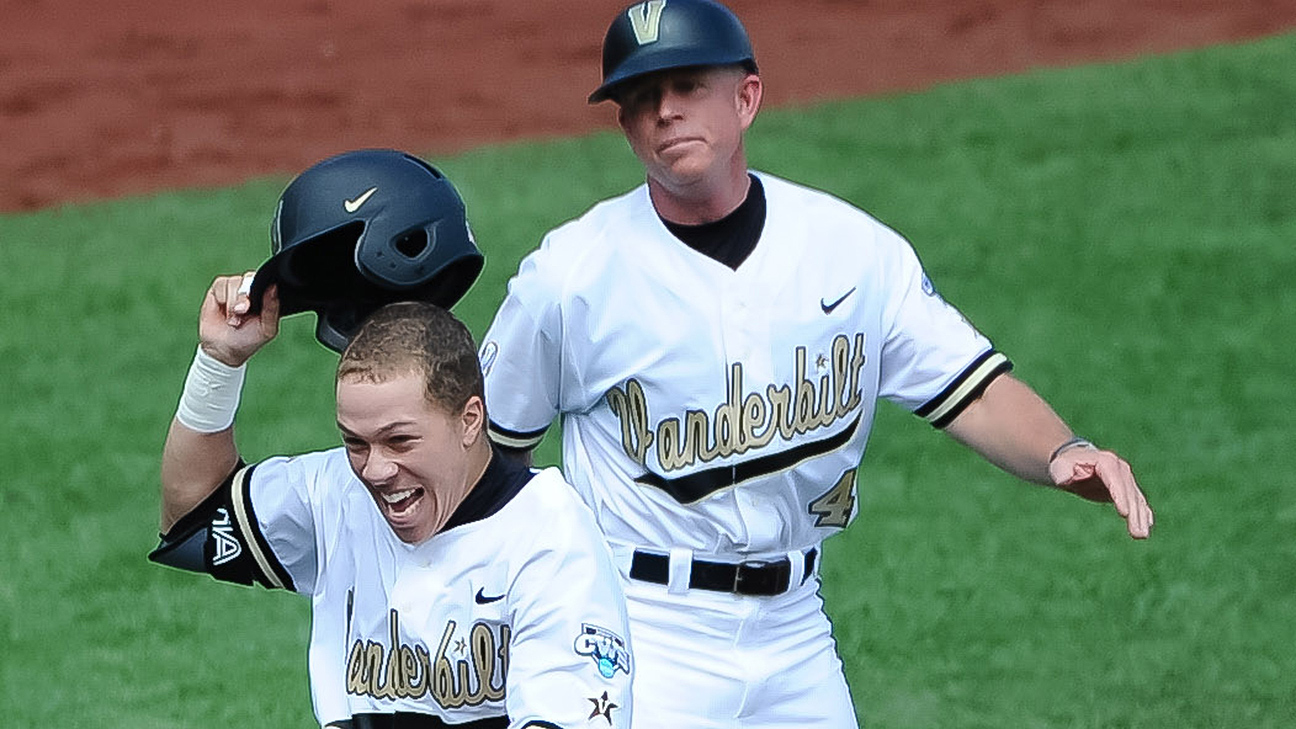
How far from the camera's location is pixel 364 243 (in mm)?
3734

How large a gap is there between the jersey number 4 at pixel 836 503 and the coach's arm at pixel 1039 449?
9.2 inches

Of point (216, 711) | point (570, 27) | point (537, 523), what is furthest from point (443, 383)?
point (570, 27)

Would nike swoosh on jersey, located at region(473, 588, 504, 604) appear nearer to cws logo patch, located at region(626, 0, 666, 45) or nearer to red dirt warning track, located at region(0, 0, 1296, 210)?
cws logo patch, located at region(626, 0, 666, 45)

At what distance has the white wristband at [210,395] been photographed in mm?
3811

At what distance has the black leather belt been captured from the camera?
462 cm

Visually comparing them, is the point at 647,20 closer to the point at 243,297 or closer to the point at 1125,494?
the point at 243,297

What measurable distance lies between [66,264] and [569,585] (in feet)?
25.7

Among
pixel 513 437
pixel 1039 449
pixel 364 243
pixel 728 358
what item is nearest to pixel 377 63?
pixel 513 437

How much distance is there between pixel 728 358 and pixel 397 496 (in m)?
1.23

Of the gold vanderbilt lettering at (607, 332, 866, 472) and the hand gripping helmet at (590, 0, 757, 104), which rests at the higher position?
the hand gripping helmet at (590, 0, 757, 104)

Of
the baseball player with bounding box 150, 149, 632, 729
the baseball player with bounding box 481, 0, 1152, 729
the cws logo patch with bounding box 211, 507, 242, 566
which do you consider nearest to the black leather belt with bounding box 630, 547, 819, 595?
the baseball player with bounding box 481, 0, 1152, 729

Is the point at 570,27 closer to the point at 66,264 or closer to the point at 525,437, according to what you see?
the point at 66,264

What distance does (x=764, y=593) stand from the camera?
464 centimetres

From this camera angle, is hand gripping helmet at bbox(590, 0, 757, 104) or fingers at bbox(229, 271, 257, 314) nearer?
fingers at bbox(229, 271, 257, 314)
